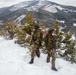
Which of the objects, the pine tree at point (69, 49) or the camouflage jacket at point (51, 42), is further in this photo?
the pine tree at point (69, 49)

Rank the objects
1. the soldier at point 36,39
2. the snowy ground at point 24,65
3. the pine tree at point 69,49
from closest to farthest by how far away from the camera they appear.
A: the snowy ground at point 24,65 < the soldier at point 36,39 < the pine tree at point 69,49

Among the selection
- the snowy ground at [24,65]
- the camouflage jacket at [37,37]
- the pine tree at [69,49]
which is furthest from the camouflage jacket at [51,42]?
the pine tree at [69,49]

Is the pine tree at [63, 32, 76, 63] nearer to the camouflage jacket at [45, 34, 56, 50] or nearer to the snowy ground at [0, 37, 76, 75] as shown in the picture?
the snowy ground at [0, 37, 76, 75]

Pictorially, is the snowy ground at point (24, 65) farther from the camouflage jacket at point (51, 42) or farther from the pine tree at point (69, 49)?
the pine tree at point (69, 49)

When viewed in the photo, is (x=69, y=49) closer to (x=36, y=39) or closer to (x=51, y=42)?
(x=36, y=39)

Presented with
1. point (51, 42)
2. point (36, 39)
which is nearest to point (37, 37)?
point (36, 39)

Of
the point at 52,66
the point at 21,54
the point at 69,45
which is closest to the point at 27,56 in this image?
the point at 21,54

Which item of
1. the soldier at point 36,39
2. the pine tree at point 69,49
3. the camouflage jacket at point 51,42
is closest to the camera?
the camouflage jacket at point 51,42

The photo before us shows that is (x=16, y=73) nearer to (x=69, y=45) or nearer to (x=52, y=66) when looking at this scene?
(x=52, y=66)

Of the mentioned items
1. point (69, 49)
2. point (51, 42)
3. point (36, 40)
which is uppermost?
point (51, 42)

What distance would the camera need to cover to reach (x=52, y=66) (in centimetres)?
1128

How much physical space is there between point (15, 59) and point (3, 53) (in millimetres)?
1867

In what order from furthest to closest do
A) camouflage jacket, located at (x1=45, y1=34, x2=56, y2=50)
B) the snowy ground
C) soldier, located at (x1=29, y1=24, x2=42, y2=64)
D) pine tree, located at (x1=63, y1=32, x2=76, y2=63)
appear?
pine tree, located at (x1=63, y1=32, x2=76, y2=63), soldier, located at (x1=29, y1=24, x2=42, y2=64), camouflage jacket, located at (x1=45, y1=34, x2=56, y2=50), the snowy ground

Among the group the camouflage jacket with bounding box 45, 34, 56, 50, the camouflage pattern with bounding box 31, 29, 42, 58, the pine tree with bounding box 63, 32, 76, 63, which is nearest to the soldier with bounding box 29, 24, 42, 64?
the camouflage pattern with bounding box 31, 29, 42, 58
